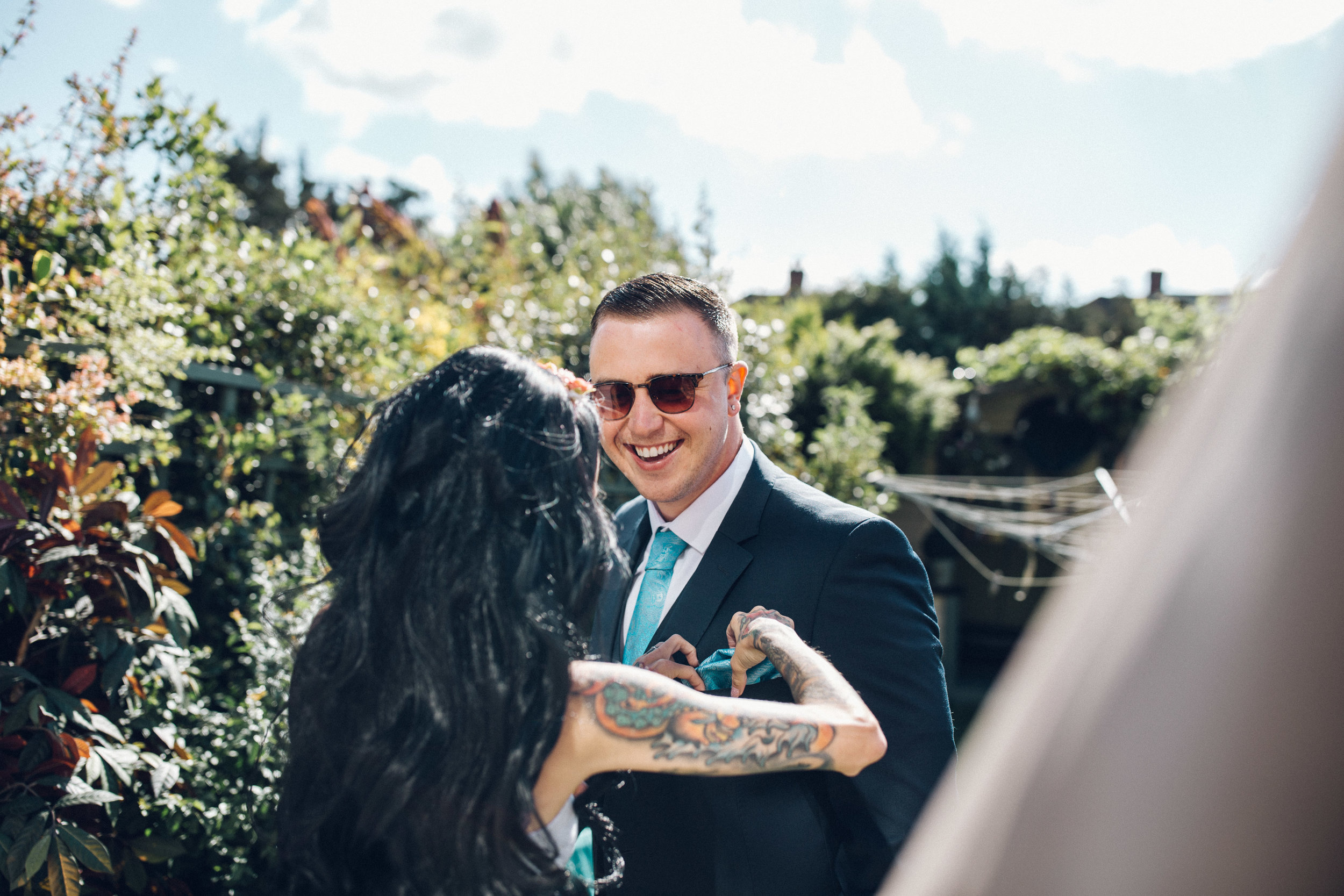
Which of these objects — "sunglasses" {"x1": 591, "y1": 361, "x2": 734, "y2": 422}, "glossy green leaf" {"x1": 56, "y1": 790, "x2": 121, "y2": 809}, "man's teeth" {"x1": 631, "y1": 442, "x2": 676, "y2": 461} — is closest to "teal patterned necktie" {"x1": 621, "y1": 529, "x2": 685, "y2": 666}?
"man's teeth" {"x1": 631, "y1": 442, "x2": 676, "y2": 461}

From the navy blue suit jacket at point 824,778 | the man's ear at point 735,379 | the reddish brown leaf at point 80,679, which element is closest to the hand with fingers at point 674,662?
the navy blue suit jacket at point 824,778

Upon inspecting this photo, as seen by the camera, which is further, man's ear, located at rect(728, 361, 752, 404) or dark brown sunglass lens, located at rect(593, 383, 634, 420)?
man's ear, located at rect(728, 361, 752, 404)

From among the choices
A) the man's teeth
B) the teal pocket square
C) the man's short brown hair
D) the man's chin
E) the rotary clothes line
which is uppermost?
the man's short brown hair

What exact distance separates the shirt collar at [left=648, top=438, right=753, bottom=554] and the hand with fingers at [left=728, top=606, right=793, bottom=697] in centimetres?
40

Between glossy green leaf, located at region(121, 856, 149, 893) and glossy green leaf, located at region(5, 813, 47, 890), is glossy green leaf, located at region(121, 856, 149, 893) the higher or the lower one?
the lower one

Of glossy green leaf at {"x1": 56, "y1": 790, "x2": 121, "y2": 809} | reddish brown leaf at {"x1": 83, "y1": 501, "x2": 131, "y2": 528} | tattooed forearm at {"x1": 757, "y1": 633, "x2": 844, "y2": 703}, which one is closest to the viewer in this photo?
tattooed forearm at {"x1": 757, "y1": 633, "x2": 844, "y2": 703}

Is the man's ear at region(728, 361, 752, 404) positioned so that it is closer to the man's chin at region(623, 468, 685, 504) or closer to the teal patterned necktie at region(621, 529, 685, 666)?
the man's chin at region(623, 468, 685, 504)

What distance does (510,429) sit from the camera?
148cm

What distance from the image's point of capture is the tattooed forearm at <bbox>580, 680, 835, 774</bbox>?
4.40ft

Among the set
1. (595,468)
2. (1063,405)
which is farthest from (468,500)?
(1063,405)

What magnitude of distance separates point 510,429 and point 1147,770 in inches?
45.2

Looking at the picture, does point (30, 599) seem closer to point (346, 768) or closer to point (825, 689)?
point (346, 768)

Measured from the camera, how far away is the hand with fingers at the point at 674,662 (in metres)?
1.79

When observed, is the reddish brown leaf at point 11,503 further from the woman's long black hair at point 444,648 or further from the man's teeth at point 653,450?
the man's teeth at point 653,450
